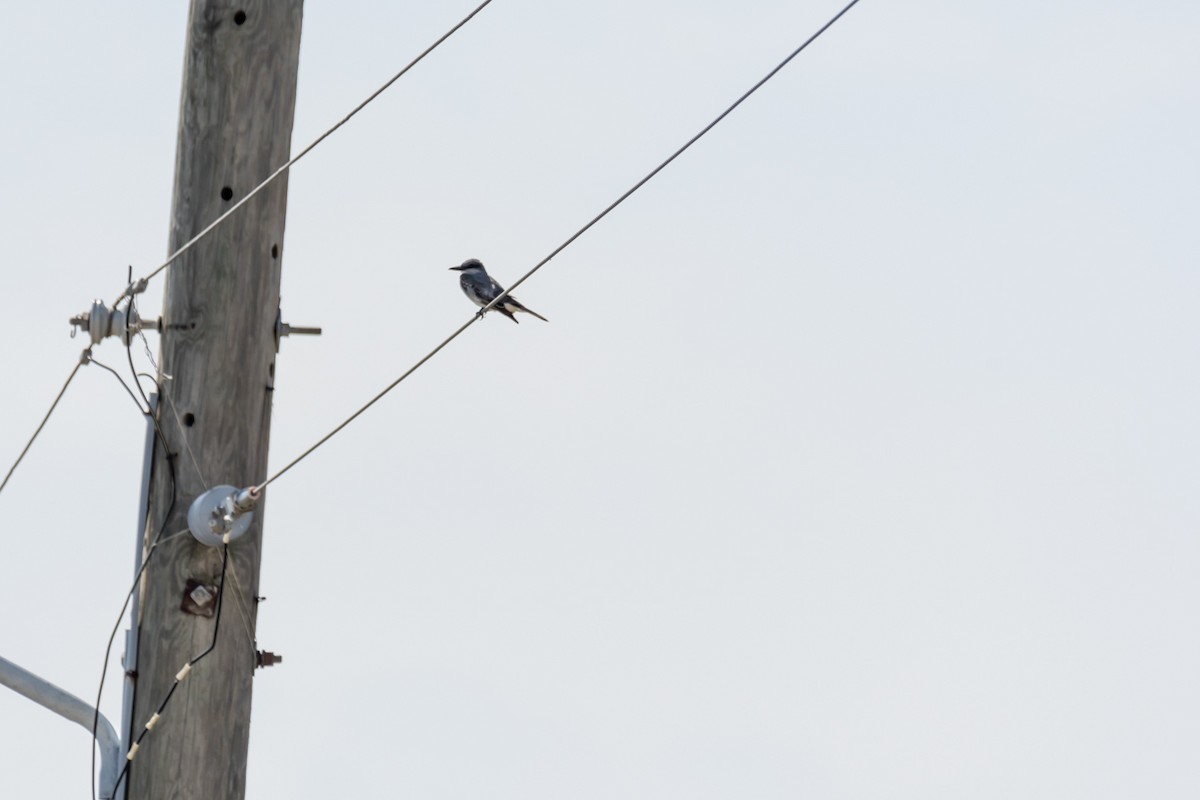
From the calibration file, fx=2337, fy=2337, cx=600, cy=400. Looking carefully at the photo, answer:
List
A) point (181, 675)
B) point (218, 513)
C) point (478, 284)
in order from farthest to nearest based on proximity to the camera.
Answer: point (478, 284) < point (218, 513) < point (181, 675)

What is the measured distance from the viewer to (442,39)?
27.1ft

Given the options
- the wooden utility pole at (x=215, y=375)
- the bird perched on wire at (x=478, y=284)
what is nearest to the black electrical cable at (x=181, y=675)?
the wooden utility pole at (x=215, y=375)

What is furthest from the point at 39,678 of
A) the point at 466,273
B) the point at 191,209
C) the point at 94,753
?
the point at 466,273

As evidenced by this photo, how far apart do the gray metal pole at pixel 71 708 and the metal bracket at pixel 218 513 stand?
657 millimetres

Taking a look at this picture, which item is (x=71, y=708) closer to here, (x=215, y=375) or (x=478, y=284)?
(x=215, y=375)

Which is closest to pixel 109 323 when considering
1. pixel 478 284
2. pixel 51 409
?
pixel 51 409

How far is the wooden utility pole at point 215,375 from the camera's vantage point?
752 cm

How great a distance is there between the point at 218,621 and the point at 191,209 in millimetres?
1373

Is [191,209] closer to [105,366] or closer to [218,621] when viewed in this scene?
[105,366]

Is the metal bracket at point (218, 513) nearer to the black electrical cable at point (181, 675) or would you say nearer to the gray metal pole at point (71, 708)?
the black electrical cable at point (181, 675)

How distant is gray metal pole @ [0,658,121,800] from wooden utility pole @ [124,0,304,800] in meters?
0.08

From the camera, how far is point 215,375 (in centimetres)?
765

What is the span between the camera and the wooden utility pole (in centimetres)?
752

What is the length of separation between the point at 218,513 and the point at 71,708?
778mm
